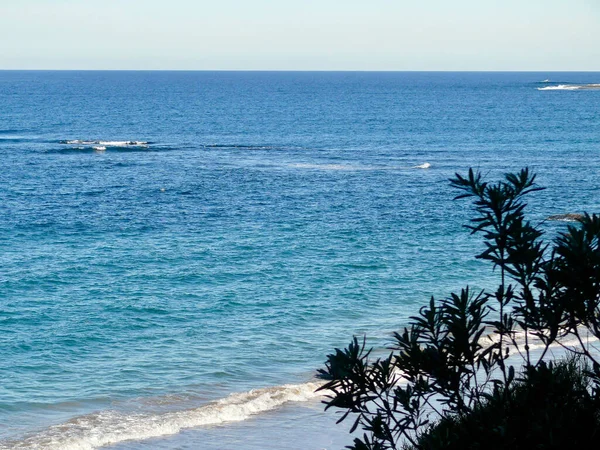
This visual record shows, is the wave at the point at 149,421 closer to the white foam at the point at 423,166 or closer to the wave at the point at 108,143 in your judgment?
the white foam at the point at 423,166

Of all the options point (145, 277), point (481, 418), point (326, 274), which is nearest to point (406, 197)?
point (326, 274)

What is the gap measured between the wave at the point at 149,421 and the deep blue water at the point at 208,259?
73mm

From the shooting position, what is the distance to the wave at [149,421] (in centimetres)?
1812

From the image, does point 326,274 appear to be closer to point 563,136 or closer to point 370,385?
point 370,385

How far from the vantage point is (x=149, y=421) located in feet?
63.7

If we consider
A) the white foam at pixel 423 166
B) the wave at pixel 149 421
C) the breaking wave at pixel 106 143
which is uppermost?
the breaking wave at pixel 106 143

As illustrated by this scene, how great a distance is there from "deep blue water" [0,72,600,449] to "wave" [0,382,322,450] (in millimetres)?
73

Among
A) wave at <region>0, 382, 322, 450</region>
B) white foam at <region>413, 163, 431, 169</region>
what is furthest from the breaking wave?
wave at <region>0, 382, 322, 450</region>

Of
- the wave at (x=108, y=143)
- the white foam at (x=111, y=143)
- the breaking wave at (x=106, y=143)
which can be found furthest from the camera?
the white foam at (x=111, y=143)

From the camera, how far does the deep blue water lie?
71.4ft

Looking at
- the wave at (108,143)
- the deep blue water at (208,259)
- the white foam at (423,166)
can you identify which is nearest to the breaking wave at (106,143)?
the wave at (108,143)

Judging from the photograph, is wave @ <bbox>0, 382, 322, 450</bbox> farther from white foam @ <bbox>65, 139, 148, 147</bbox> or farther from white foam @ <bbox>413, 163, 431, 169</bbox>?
white foam @ <bbox>65, 139, 148, 147</bbox>

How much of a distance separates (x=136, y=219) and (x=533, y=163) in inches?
1462

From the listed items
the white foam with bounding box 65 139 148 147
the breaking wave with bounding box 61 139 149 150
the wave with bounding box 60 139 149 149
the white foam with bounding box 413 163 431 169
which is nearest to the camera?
the white foam with bounding box 413 163 431 169
